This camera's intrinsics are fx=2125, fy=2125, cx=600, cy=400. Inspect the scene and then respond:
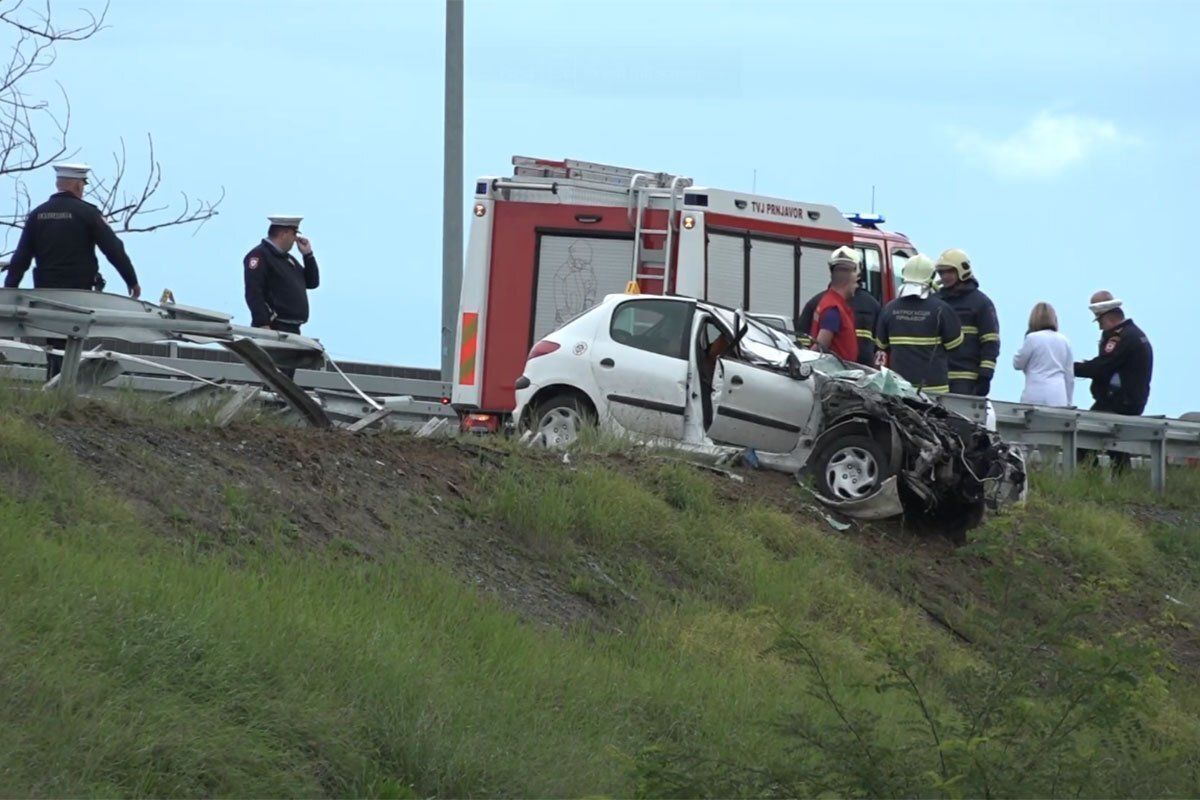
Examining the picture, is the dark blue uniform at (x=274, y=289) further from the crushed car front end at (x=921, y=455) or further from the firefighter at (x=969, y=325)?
the firefighter at (x=969, y=325)

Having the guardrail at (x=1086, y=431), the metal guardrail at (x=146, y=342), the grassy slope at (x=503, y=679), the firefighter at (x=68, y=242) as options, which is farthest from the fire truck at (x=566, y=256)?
the grassy slope at (x=503, y=679)

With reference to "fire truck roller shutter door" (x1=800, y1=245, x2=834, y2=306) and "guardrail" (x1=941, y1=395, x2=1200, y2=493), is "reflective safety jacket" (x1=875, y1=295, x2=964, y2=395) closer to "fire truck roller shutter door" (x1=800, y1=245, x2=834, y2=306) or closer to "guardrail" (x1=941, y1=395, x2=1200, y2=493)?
"guardrail" (x1=941, y1=395, x2=1200, y2=493)

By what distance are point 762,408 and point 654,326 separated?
98 centimetres

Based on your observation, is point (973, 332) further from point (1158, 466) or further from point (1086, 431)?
point (1158, 466)

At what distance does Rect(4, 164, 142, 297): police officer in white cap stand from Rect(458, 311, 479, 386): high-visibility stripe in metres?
4.78

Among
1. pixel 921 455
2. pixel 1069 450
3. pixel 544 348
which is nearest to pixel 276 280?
pixel 544 348

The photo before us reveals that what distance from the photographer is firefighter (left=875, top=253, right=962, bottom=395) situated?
16.1 m

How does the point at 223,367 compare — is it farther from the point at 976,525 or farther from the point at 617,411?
the point at 976,525

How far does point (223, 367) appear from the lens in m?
15.0

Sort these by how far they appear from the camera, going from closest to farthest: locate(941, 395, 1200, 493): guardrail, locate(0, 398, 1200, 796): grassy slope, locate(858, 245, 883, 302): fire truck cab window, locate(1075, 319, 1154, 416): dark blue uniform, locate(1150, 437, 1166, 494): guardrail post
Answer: locate(0, 398, 1200, 796): grassy slope, locate(941, 395, 1200, 493): guardrail, locate(1150, 437, 1166, 494): guardrail post, locate(1075, 319, 1154, 416): dark blue uniform, locate(858, 245, 883, 302): fire truck cab window

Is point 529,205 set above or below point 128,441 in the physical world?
above

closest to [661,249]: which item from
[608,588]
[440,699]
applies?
[608,588]

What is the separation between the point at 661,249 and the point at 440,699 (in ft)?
33.6

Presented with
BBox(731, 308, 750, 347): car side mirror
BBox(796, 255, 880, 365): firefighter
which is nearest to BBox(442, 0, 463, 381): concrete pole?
BBox(796, 255, 880, 365): firefighter
